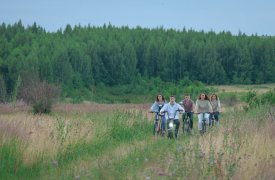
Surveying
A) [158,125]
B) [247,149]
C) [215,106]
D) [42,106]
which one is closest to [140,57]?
[42,106]

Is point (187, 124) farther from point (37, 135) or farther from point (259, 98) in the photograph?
point (37, 135)

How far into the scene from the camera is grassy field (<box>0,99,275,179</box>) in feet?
30.6

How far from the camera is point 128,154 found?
40.3 feet

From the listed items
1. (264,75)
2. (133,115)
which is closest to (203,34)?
(264,75)

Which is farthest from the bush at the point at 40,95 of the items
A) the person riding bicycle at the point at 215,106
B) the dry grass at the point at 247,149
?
the dry grass at the point at 247,149

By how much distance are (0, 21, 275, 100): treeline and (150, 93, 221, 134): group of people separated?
7411 centimetres

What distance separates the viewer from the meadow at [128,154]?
368 inches

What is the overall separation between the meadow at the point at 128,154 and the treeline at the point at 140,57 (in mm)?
81790

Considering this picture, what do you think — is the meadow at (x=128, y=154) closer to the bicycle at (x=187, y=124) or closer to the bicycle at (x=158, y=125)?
the bicycle at (x=158, y=125)

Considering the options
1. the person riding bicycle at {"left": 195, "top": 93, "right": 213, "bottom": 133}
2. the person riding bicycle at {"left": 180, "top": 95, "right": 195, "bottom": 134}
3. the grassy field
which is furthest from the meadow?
the person riding bicycle at {"left": 180, "top": 95, "right": 195, "bottom": 134}

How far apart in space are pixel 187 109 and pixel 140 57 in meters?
97.5

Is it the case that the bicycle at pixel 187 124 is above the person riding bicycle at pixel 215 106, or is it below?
below

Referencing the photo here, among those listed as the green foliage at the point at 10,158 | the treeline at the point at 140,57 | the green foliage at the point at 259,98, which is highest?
the treeline at the point at 140,57

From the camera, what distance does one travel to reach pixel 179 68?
115750 mm
